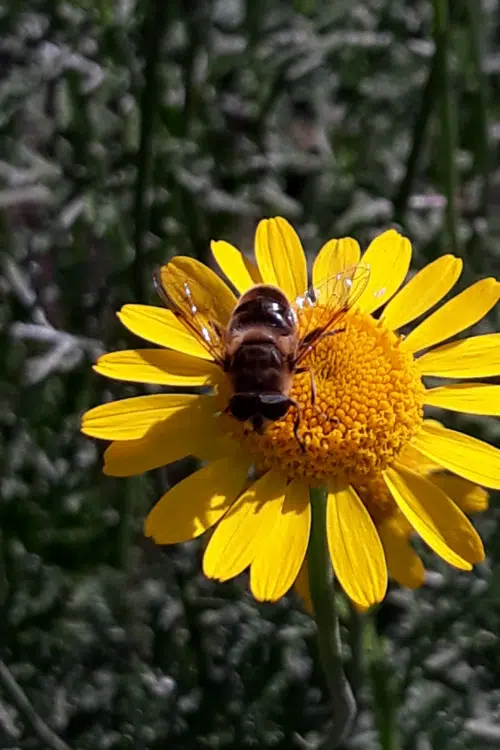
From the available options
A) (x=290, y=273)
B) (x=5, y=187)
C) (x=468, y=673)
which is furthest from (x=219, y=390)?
(x=5, y=187)

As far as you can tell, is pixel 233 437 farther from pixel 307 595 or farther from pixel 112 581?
pixel 112 581

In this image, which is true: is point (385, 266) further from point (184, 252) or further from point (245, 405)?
point (184, 252)

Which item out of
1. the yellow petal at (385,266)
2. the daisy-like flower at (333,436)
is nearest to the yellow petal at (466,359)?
the daisy-like flower at (333,436)

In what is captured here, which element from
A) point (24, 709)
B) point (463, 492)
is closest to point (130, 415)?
point (463, 492)

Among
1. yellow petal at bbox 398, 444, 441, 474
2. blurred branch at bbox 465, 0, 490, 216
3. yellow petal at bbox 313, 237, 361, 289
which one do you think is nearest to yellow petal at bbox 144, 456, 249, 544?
yellow petal at bbox 398, 444, 441, 474

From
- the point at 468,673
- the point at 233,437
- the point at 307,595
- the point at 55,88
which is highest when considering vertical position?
the point at 55,88

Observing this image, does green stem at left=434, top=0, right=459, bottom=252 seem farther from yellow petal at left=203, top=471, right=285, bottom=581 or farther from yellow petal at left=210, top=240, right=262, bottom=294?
yellow petal at left=203, top=471, right=285, bottom=581
